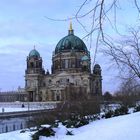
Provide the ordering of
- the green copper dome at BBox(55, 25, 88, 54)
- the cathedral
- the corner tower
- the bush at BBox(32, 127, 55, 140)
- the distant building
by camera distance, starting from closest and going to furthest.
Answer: the bush at BBox(32, 127, 55, 140)
the cathedral
the green copper dome at BBox(55, 25, 88, 54)
the corner tower
the distant building

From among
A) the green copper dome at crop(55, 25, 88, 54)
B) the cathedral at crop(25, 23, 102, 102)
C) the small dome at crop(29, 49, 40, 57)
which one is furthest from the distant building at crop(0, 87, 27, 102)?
the green copper dome at crop(55, 25, 88, 54)

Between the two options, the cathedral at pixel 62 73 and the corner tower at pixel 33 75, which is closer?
the cathedral at pixel 62 73

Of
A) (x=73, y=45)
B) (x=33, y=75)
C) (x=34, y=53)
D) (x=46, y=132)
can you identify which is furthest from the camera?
(x=34, y=53)

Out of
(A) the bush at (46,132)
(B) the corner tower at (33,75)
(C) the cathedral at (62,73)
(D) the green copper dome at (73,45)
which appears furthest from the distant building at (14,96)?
(A) the bush at (46,132)

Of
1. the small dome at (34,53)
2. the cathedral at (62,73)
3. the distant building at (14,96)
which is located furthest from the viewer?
the distant building at (14,96)

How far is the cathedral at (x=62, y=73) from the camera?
115250mm

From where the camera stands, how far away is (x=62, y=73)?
117375mm

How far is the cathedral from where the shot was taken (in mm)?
115250

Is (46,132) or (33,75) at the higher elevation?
(33,75)

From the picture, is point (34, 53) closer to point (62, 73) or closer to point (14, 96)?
point (62, 73)

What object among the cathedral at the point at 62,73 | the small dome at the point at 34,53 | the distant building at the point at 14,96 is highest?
the small dome at the point at 34,53

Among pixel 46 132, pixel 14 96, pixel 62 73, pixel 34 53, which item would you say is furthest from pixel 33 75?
pixel 46 132

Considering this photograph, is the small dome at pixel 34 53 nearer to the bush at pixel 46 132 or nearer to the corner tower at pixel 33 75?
the corner tower at pixel 33 75

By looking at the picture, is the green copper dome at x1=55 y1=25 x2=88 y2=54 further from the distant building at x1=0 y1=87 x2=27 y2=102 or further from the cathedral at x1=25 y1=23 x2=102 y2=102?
the distant building at x1=0 y1=87 x2=27 y2=102
